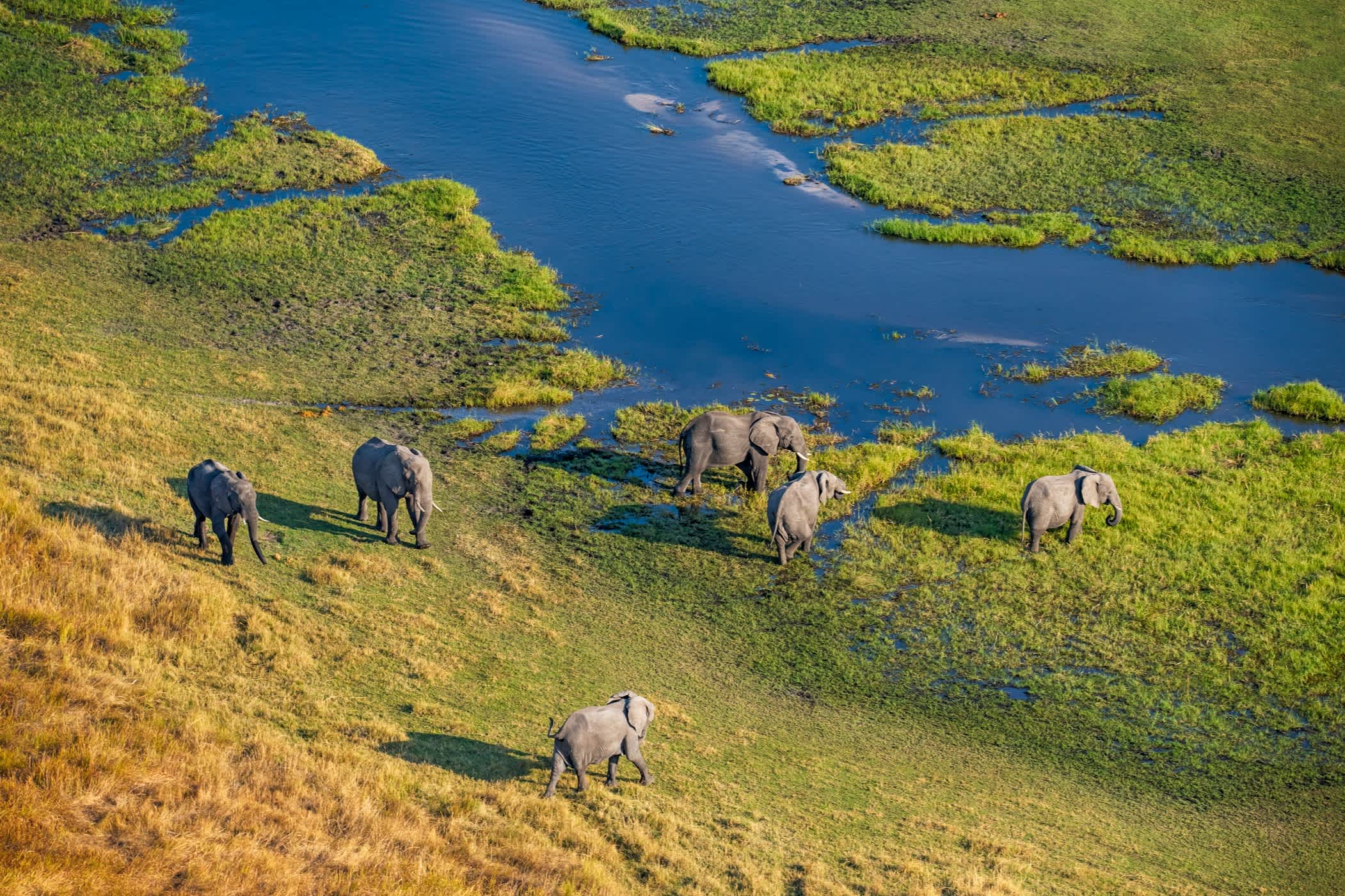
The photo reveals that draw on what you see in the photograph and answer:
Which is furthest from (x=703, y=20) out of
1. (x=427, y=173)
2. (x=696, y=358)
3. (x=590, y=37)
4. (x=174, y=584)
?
(x=174, y=584)

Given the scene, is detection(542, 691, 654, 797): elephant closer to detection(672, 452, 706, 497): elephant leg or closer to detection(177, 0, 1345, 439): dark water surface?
detection(672, 452, 706, 497): elephant leg

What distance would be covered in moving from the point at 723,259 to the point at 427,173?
10632 millimetres

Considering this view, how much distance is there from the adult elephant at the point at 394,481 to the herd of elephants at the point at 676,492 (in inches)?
0.8

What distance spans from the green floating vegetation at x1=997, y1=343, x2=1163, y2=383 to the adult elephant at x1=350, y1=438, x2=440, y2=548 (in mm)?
15974

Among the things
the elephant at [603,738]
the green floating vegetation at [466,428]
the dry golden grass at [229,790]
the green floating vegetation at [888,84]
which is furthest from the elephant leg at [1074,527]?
the green floating vegetation at [888,84]

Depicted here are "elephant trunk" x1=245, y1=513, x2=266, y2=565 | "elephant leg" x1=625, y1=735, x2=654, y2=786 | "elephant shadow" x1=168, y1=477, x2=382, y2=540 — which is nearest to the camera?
"elephant leg" x1=625, y1=735, x2=654, y2=786

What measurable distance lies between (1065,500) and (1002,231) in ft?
55.4

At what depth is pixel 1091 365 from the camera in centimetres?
3091

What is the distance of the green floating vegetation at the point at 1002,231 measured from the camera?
37.3 m

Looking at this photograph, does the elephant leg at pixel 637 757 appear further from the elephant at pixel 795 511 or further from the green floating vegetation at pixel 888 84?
the green floating vegetation at pixel 888 84

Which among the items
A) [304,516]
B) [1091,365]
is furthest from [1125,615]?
[304,516]

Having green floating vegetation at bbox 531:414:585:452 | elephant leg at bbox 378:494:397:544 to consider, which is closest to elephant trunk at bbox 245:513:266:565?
elephant leg at bbox 378:494:397:544

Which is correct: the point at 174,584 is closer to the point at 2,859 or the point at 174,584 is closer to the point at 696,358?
the point at 2,859

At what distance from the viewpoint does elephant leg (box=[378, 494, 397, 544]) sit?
21031 millimetres
